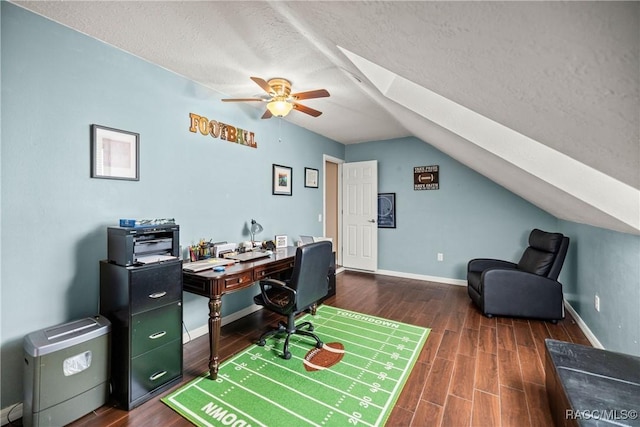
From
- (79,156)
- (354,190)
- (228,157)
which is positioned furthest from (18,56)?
(354,190)

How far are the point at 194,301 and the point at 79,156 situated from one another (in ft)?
4.96

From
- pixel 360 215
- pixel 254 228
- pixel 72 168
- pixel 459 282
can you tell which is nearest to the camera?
pixel 72 168

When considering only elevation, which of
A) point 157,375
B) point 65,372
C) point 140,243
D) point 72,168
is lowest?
point 157,375

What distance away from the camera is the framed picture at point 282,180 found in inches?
143

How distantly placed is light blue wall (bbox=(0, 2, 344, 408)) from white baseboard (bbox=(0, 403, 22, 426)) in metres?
0.04

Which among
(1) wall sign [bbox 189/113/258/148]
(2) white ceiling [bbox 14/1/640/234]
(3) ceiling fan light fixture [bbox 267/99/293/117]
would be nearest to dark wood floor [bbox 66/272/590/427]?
Answer: (2) white ceiling [bbox 14/1/640/234]

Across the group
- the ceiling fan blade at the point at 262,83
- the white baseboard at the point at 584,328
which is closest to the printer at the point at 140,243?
the ceiling fan blade at the point at 262,83

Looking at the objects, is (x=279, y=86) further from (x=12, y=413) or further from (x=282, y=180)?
(x=12, y=413)

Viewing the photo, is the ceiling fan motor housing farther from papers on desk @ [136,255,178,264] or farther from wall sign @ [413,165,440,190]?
wall sign @ [413,165,440,190]

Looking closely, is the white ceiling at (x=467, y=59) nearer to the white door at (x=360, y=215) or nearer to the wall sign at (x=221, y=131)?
the wall sign at (x=221, y=131)

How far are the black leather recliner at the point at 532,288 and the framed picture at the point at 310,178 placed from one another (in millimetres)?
2659

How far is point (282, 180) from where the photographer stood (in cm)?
377

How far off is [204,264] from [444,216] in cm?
379

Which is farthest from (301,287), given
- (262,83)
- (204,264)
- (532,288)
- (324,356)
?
(532,288)
